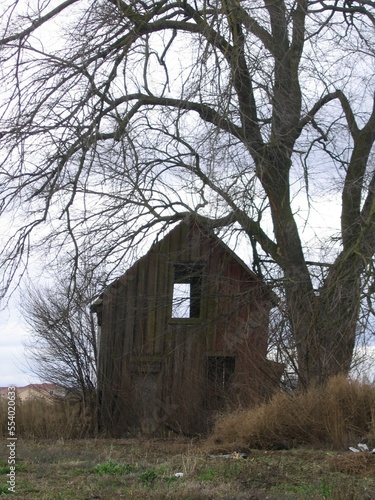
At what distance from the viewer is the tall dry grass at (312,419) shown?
12898 mm

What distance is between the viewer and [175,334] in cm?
2436

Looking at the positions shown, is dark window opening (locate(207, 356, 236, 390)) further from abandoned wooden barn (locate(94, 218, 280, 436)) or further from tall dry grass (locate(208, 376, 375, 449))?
tall dry grass (locate(208, 376, 375, 449))

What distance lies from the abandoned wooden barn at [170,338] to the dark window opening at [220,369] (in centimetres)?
3

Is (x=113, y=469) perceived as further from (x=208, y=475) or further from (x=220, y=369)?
(x=220, y=369)

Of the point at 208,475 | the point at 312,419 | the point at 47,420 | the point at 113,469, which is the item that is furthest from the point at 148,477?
the point at 47,420

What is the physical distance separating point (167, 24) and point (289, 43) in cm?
240

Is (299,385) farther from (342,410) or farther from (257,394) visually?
(342,410)

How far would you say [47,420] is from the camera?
21688mm

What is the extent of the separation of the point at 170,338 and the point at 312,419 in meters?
11.4

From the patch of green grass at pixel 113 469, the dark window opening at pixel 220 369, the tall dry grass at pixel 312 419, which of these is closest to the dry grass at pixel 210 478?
the patch of green grass at pixel 113 469

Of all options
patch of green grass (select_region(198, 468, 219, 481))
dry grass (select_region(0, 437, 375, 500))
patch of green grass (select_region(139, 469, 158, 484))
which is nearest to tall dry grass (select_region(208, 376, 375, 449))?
dry grass (select_region(0, 437, 375, 500))

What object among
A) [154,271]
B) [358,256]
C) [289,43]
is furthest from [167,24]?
[154,271]

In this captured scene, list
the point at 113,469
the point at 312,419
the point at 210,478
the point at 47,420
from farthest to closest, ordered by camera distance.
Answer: the point at 47,420, the point at 312,419, the point at 113,469, the point at 210,478

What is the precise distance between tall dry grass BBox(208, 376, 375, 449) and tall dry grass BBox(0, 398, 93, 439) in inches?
340
